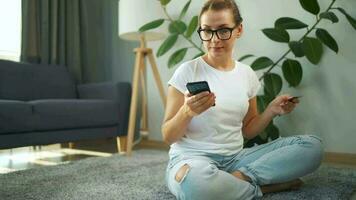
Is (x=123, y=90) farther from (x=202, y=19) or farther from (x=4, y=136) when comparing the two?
(x=202, y=19)

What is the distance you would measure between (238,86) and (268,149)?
0.82ft

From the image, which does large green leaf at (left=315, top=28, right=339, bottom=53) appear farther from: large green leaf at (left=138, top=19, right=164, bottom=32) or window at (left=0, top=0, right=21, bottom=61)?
window at (left=0, top=0, right=21, bottom=61)

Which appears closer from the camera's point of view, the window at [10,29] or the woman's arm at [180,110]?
the woman's arm at [180,110]

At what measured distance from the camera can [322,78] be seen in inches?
80.4

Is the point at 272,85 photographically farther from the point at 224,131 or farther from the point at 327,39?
the point at 224,131

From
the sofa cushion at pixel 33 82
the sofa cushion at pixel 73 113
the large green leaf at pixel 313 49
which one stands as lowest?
the sofa cushion at pixel 73 113

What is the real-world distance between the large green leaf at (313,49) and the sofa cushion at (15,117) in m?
1.55

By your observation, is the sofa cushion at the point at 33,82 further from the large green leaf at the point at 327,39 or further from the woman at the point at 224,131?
the large green leaf at the point at 327,39

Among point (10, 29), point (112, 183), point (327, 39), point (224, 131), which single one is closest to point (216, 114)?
point (224, 131)

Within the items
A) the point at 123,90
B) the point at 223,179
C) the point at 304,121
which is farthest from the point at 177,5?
the point at 223,179

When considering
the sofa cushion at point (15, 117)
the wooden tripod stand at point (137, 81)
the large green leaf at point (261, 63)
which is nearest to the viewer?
the sofa cushion at point (15, 117)

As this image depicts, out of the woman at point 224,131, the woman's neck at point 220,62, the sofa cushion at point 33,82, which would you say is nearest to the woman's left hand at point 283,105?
the woman at point 224,131

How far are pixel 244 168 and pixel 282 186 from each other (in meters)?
0.21

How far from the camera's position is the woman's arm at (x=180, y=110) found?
0.95m
